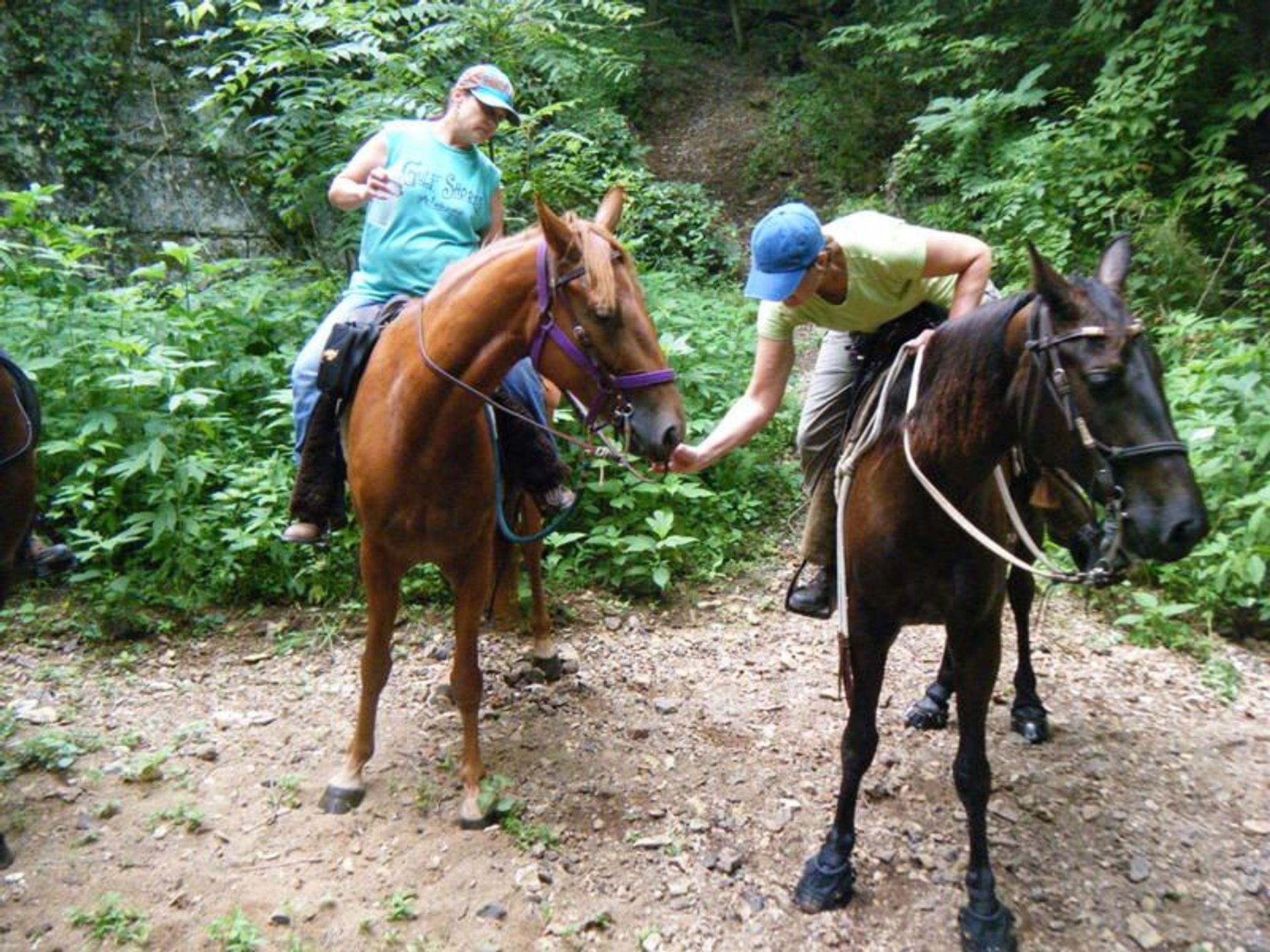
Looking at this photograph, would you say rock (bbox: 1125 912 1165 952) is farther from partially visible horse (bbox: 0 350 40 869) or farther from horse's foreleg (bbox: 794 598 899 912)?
partially visible horse (bbox: 0 350 40 869)

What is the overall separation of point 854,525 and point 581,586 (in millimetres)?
2864

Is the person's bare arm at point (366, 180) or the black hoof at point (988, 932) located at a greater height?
the person's bare arm at point (366, 180)

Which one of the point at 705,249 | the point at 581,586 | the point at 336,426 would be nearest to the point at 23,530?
the point at 336,426

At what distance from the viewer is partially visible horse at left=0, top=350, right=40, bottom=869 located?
132 inches

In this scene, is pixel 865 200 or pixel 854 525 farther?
pixel 865 200

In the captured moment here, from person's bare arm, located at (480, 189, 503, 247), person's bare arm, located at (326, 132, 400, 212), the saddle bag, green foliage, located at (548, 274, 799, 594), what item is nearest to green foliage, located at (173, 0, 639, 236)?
person's bare arm, located at (480, 189, 503, 247)

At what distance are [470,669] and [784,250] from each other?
7.16ft

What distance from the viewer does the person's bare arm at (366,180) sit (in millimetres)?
3510

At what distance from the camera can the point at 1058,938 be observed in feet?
9.53

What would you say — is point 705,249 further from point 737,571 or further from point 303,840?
point 303,840

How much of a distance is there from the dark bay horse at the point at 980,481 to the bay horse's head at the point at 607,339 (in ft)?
2.66

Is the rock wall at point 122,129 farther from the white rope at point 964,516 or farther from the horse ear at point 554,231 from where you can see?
the white rope at point 964,516

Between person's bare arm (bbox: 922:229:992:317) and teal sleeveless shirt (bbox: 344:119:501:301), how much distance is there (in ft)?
6.87

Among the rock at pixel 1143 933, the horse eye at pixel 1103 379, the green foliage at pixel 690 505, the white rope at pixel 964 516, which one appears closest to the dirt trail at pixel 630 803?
the rock at pixel 1143 933
